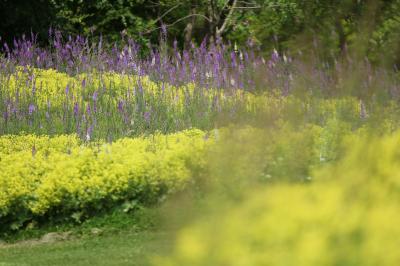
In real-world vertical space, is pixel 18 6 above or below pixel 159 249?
below

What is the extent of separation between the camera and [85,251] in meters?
6.55

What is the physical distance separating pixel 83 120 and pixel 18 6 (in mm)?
6668

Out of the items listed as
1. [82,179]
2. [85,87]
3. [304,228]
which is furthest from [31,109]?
[304,228]

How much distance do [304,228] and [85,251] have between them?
11.9ft

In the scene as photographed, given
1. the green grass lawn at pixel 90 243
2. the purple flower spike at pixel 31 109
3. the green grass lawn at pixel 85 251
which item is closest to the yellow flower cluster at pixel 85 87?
the purple flower spike at pixel 31 109

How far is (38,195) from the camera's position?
7.28 metres

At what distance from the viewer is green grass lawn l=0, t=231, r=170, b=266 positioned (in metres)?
6.11

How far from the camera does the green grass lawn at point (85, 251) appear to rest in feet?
20.1

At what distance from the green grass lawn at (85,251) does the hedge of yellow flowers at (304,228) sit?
224 cm

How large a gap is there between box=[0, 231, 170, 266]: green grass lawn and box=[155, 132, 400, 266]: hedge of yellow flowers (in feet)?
7.35

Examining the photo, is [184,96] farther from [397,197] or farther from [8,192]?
[397,197]

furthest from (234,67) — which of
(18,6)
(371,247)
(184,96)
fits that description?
(371,247)

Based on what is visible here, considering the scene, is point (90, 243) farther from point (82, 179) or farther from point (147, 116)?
point (147, 116)

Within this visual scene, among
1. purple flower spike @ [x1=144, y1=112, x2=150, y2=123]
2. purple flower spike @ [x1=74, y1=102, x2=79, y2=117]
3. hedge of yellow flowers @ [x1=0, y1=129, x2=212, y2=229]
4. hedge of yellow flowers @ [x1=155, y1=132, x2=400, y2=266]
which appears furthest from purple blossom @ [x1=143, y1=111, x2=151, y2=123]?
hedge of yellow flowers @ [x1=155, y1=132, x2=400, y2=266]
